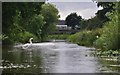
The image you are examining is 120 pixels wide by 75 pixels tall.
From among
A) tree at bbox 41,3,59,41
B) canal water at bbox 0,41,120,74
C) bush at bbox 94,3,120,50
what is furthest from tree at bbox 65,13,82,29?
canal water at bbox 0,41,120,74

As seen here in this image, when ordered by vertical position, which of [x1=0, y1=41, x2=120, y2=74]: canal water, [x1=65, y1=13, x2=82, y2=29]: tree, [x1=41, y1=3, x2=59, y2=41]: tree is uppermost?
[x1=65, y1=13, x2=82, y2=29]: tree

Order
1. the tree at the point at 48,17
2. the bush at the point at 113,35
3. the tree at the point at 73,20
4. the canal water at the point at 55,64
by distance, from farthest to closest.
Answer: the tree at the point at 73,20 → the tree at the point at 48,17 → the bush at the point at 113,35 → the canal water at the point at 55,64

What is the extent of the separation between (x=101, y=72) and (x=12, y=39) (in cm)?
3797

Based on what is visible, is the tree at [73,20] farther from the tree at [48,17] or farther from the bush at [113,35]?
the bush at [113,35]

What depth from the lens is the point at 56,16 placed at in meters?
108

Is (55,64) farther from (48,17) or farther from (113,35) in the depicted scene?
(48,17)

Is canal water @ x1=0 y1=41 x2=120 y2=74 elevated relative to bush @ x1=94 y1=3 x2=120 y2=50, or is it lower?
lower

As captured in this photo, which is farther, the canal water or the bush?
the bush

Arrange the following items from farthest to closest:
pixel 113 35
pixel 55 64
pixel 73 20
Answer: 1. pixel 73 20
2. pixel 113 35
3. pixel 55 64

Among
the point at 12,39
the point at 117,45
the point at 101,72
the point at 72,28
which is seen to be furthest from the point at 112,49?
the point at 72,28

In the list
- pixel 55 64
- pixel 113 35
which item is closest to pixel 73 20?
pixel 113 35

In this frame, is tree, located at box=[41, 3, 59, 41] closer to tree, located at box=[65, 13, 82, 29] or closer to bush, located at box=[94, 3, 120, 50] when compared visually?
tree, located at box=[65, 13, 82, 29]

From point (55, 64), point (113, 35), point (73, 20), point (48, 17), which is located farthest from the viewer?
point (73, 20)

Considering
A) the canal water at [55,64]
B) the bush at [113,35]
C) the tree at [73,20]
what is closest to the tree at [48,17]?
the tree at [73,20]
